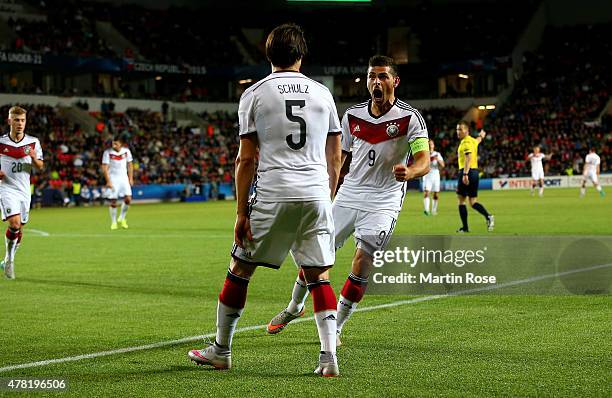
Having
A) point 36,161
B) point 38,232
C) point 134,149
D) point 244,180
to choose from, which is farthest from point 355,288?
point 134,149

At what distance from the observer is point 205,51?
6838 cm

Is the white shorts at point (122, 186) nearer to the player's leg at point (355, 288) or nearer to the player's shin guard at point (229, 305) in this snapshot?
the player's leg at point (355, 288)

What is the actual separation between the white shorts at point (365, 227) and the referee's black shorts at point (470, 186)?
12.7 m

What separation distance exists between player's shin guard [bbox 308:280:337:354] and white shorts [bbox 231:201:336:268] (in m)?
0.18

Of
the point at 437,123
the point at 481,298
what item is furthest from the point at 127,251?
the point at 437,123

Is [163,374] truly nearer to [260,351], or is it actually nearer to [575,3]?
[260,351]

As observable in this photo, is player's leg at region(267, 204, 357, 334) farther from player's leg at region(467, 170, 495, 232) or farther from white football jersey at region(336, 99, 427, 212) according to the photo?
player's leg at region(467, 170, 495, 232)

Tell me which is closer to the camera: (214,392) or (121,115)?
(214,392)

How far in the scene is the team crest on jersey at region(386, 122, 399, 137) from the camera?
777 centimetres

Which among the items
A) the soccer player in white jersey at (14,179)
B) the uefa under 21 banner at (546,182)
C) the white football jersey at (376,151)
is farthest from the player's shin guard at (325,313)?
the uefa under 21 banner at (546,182)

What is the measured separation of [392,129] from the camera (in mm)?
7781

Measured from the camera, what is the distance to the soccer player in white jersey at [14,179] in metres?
13.0

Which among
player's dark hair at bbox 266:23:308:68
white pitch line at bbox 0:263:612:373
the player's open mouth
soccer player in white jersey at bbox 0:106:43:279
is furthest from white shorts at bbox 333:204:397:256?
soccer player in white jersey at bbox 0:106:43:279

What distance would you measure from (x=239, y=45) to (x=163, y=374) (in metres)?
66.8
